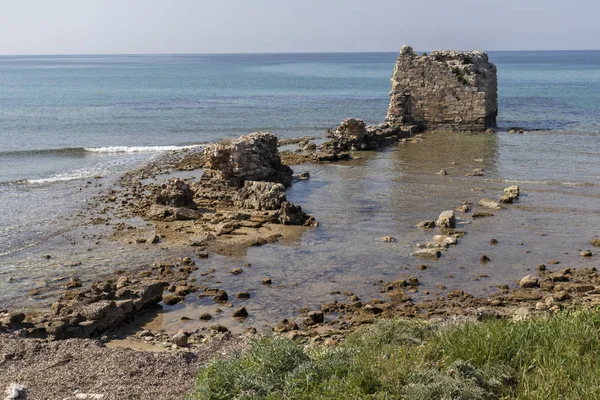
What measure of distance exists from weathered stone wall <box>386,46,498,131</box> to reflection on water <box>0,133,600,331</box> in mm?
7218

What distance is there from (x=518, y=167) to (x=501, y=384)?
2007 cm

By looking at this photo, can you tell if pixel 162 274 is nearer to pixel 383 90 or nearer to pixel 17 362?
pixel 17 362

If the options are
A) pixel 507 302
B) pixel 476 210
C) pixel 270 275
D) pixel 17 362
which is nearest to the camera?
pixel 17 362

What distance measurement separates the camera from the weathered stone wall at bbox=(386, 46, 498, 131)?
114 feet

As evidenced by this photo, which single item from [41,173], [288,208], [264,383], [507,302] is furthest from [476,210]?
[41,173]

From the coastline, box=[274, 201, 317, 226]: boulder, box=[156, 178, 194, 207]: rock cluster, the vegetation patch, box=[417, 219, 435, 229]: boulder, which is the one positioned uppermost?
the vegetation patch

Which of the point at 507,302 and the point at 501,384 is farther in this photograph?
the point at 507,302

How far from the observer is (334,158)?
2834 centimetres

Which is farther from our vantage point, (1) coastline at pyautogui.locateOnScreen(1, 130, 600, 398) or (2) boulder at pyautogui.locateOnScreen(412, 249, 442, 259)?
(2) boulder at pyautogui.locateOnScreen(412, 249, 442, 259)

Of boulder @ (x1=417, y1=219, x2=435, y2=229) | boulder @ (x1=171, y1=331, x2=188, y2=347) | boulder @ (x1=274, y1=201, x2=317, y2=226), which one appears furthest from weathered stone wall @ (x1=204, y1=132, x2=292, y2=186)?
boulder @ (x1=171, y1=331, x2=188, y2=347)

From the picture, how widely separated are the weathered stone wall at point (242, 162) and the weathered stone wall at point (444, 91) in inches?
554

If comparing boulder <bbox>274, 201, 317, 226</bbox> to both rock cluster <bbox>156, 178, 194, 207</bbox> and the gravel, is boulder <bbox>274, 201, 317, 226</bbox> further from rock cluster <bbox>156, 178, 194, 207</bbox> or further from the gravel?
the gravel

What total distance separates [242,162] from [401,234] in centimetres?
725

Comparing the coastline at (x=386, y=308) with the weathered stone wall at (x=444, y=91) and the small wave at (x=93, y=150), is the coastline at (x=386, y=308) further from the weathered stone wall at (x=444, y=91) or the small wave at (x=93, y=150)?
the weathered stone wall at (x=444, y=91)
